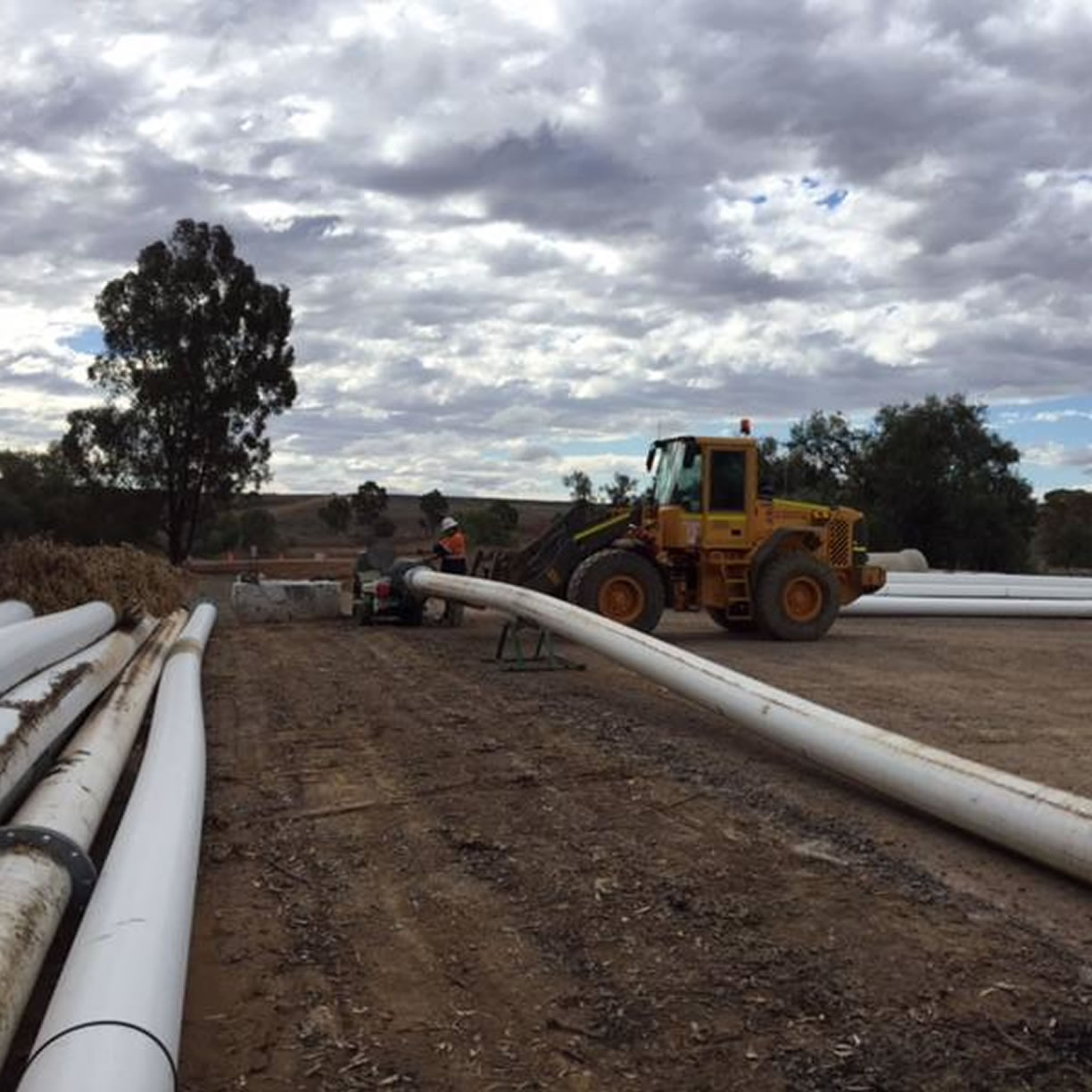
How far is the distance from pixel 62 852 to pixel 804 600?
39.9 feet

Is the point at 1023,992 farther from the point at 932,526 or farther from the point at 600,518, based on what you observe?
the point at 932,526

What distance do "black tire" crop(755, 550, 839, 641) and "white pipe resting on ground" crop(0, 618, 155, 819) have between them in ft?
26.7

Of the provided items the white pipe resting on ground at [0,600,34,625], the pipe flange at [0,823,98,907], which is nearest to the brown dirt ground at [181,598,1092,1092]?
the pipe flange at [0,823,98,907]

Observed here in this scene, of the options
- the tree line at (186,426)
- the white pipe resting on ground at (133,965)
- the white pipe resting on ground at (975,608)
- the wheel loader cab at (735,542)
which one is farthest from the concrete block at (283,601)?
the tree line at (186,426)

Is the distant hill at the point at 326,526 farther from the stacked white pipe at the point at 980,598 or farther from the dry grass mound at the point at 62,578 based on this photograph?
the dry grass mound at the point at 62,578

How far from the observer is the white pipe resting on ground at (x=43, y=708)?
530 centimetres

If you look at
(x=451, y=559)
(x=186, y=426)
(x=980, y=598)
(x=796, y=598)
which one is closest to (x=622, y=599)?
(x=796, y=598)

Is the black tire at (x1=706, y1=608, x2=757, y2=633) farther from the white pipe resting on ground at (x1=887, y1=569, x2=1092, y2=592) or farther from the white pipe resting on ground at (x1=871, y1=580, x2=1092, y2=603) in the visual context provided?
the white pipe resting on ground at (x1=887, y1=569, x2=1092, y2=592)

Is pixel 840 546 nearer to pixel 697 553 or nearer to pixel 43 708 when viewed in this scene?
pixel 697 553

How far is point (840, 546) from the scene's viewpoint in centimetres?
1600

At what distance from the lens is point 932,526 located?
50.3m

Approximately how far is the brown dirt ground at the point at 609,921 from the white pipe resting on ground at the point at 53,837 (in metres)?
0.52

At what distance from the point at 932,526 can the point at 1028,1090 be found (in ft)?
162

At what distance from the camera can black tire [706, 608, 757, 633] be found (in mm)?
15484
